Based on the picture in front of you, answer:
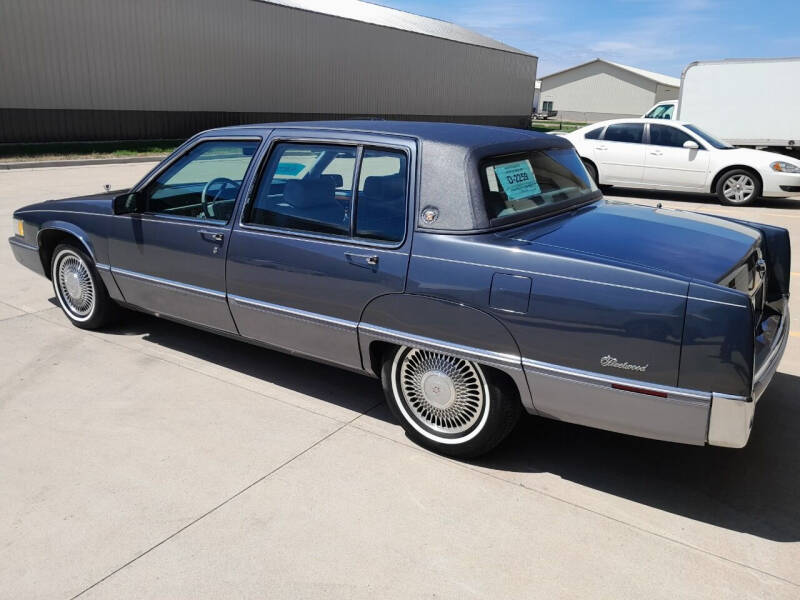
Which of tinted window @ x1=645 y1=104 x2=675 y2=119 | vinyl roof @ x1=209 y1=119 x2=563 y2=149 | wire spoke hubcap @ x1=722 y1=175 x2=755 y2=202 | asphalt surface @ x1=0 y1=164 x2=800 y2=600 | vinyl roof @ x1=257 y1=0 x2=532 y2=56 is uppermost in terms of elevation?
vinyl roof @ x1=257 y1=0 x2=532 y2=56

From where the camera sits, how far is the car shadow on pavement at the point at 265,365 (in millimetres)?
4289

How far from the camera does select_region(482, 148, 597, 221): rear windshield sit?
3.40 metres

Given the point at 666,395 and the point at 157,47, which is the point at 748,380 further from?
the point at 157,47

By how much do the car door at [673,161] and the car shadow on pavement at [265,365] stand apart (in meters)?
9.76

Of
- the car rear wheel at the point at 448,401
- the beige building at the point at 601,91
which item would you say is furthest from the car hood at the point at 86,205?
the beige building at the point at 601,91

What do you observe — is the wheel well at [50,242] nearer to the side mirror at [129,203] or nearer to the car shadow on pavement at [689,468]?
the side mirror at [129,203]

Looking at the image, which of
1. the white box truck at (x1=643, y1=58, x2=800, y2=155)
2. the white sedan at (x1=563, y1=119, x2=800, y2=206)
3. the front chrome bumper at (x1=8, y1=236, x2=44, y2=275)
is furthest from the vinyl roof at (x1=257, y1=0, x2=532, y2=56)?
the front chrome bumper at (x1=8, y1=236, x2=44, y2=275)

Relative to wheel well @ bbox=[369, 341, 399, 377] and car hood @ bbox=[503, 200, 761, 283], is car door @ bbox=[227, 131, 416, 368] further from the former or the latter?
car hood @ bbox=[503, 200, 761, 283]

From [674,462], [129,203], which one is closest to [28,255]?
[129,203]

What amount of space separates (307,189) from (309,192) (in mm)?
25

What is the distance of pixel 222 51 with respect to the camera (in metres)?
25.1

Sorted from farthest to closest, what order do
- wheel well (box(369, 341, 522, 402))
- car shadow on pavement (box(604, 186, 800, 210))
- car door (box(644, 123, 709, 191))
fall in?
car shadow on pavement (box(604, 186, 800, 210)) → car door (box(644, 123, 709, 191)) → wheel well (box(369, 341, 522, 402))

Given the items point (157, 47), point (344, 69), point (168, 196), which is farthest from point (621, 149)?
point (344, 69)

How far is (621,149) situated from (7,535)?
39.7 ft
